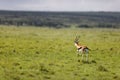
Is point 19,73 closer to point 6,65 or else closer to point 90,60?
point 6,65

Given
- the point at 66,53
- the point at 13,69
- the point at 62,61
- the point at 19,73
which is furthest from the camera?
the point at 66,53

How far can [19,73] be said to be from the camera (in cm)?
2220

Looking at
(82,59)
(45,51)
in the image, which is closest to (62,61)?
(82,59)

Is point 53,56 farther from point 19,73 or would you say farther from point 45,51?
point 19,73

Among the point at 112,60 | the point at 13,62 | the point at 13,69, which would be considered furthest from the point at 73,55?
the point at 13,69

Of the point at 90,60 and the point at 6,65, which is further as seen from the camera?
the point at 90,60

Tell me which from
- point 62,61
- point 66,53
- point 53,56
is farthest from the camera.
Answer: point 66,53

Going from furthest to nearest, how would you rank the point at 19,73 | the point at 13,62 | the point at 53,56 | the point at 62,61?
the point at 53,56 < the point at 62,61 < the point at 13,62 < the point at 19,73

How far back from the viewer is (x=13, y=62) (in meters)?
26.1

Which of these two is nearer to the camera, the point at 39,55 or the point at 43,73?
the point at 43,73

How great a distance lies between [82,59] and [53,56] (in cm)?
291

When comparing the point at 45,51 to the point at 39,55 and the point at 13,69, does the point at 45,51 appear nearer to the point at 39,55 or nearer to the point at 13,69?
the point at 39,55

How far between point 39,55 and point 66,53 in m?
2.98

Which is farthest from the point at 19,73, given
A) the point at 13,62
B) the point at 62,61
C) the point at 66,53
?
the point at 66,53
